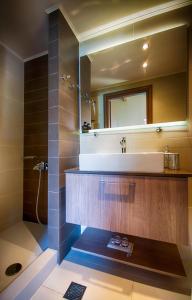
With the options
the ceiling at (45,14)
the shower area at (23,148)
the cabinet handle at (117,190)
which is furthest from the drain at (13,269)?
the ceiling at (45,14)

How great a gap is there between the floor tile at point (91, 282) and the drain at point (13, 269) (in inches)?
9.2

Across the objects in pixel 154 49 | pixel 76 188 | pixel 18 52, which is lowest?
pixel 76 188

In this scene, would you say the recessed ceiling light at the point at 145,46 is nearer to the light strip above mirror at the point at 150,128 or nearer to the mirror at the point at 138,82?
the mirror at the point at 138,82

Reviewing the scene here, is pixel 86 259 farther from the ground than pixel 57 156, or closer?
closer

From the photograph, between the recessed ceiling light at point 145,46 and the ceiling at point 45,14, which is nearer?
the ceiling at point 45,14

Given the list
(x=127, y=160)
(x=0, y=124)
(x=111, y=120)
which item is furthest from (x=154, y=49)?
(x=0, y=124)

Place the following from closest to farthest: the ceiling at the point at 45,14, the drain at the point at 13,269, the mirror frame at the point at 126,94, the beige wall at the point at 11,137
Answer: the drain at the point at 13,269 → the ceiling at the point at 45,14 → the mirror frame at the point at 126,94 → the beige wall at the point at 11,137

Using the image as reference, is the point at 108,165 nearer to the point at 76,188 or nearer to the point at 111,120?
the point at 76,188

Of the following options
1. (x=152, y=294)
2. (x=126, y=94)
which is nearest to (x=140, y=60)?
(x=126, y=94)

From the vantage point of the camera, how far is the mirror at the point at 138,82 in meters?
1.36

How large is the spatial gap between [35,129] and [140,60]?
4.83ft

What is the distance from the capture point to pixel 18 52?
6.04 ft

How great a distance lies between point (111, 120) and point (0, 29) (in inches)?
60.0

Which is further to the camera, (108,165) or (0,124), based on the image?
(0,124)
